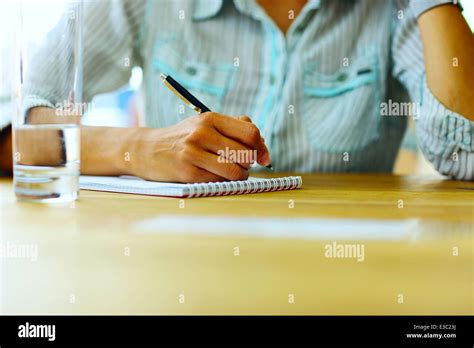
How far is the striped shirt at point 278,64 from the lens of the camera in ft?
4.06

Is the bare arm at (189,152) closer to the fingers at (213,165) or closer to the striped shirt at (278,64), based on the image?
the fingers at (213,165)

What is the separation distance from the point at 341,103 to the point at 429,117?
275 millimetres

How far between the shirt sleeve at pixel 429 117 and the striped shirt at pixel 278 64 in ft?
0.04

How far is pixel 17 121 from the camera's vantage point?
550 millimetres

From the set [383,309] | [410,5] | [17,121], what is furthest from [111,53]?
[383,309]

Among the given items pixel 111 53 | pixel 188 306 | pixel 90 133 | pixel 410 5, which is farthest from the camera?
pixel 111 53

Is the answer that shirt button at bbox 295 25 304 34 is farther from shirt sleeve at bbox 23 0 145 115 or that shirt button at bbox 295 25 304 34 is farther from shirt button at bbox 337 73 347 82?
shirt sleeve at bbox 23 0 145 115

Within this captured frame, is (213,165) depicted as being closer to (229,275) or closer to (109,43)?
(229,275)

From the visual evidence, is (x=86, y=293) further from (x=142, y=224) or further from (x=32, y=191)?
(x=32, y=191)

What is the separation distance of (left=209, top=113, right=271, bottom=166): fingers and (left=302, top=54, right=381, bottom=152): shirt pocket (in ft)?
1.80

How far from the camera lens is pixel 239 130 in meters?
0.70

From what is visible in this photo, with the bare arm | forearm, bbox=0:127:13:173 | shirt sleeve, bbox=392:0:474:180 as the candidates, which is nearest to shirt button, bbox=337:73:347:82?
shirt sleeve, bbox=392:0:474:180

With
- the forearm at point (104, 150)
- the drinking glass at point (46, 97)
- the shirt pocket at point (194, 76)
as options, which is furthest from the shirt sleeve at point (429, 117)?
the drinking glass at point (46, 97)
